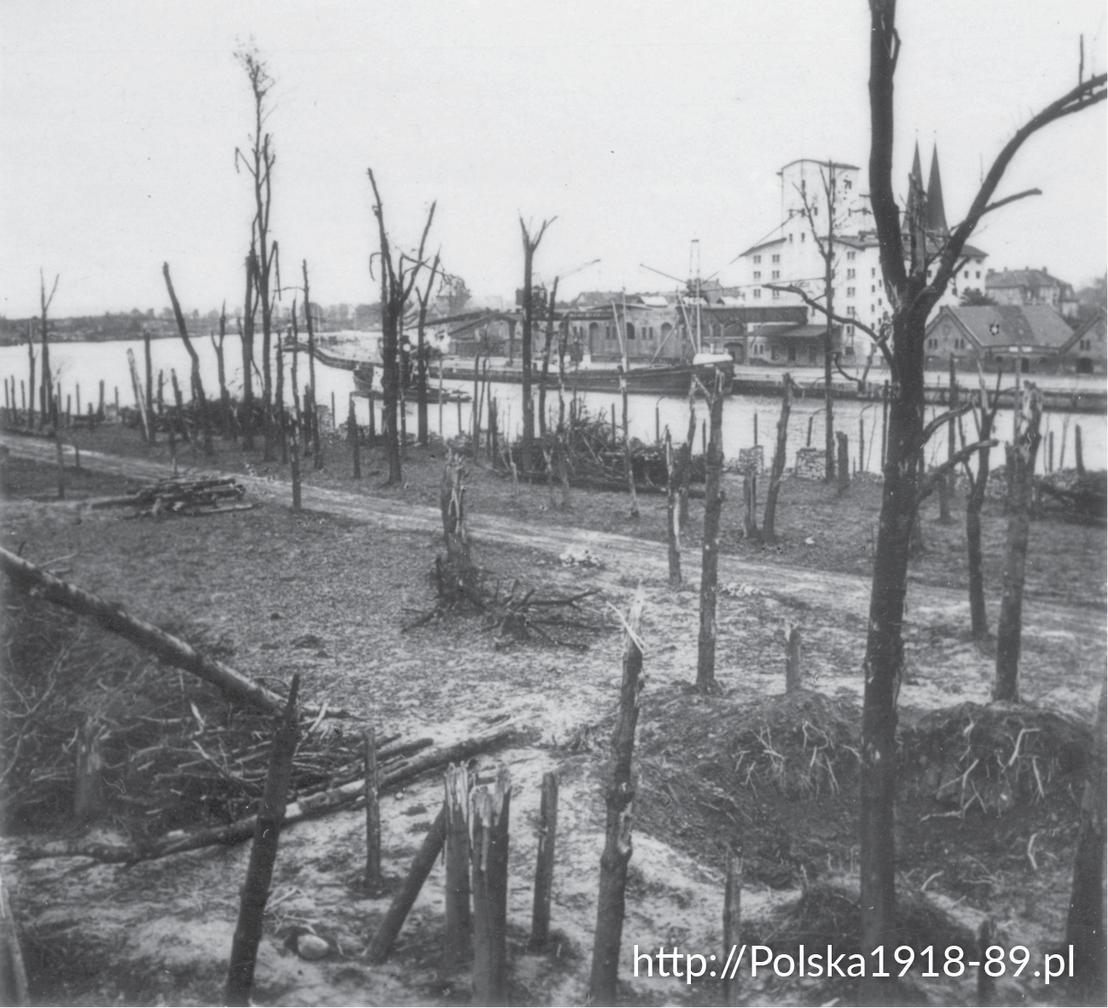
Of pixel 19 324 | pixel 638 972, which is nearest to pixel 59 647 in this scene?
pixel 638 972

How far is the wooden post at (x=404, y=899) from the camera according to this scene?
260 inches

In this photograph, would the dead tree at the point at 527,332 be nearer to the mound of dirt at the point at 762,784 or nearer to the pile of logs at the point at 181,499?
the pile of logs at the point at 181,499

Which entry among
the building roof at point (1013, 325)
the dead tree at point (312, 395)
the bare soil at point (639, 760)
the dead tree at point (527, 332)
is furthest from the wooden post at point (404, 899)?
the building roof at point (1013, 325)

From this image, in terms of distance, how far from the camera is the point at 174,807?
820cm

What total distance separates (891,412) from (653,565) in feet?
40.5

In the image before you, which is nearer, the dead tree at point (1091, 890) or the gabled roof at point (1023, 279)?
the dead tree at point (1091, 890)

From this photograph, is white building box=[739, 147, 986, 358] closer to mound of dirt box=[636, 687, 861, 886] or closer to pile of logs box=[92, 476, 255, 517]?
pile of logs box=[92, 476, 255, 517]

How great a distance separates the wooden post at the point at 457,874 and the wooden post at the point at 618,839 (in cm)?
89

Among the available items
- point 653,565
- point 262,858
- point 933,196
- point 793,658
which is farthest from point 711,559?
point 933,196

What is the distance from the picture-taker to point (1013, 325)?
2232 inches

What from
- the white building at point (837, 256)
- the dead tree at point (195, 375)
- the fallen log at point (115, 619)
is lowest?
the fallen log at point (115, 619)

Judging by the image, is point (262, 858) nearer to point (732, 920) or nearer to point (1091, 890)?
point (732, 920)

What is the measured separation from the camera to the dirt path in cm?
1488

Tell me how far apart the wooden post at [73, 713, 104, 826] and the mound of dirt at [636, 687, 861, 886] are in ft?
14.5
